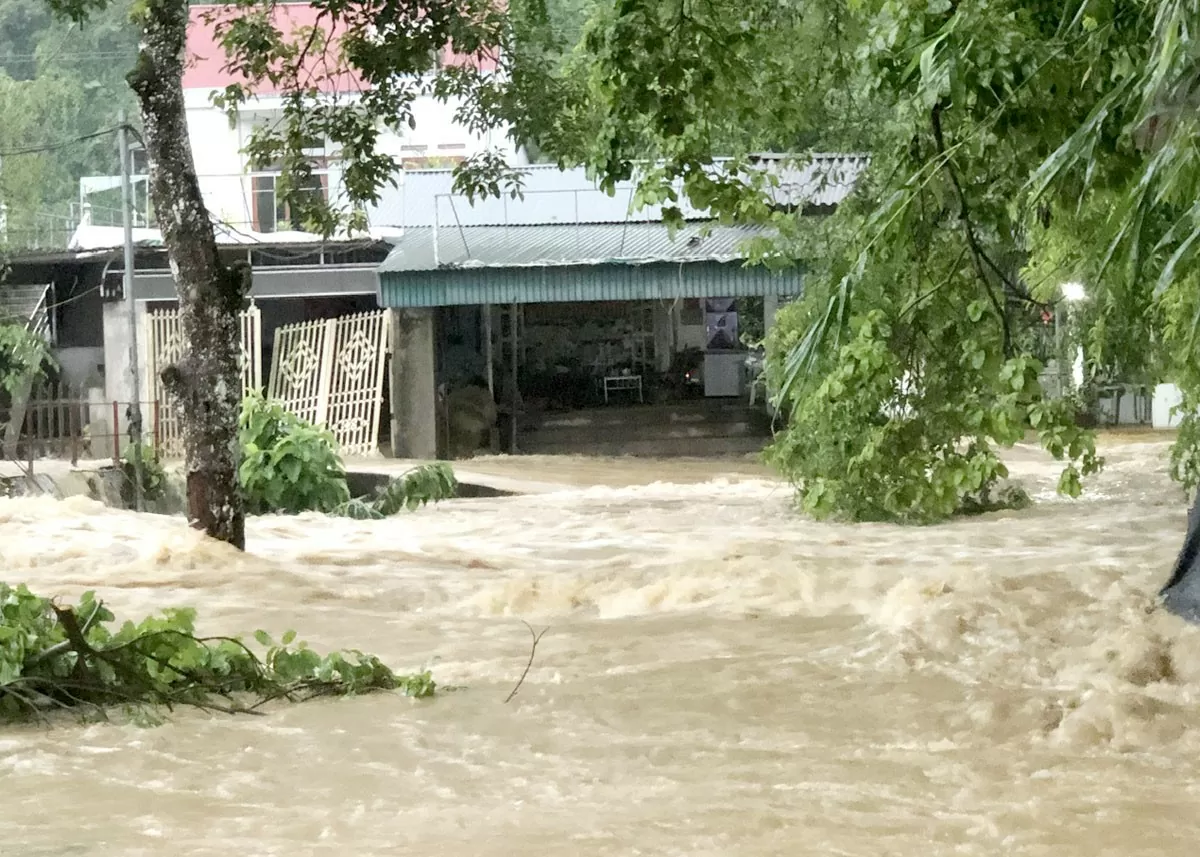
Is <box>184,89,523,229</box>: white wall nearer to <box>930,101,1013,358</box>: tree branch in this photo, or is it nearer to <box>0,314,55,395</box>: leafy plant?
<box>0,314,55,395</box>: leafy plant

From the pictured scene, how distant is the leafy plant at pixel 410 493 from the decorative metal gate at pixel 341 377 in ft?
17.0

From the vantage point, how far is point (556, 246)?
17078 millimetres

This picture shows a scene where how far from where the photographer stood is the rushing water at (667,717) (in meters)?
3.23

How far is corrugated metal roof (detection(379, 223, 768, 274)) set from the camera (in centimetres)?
1611

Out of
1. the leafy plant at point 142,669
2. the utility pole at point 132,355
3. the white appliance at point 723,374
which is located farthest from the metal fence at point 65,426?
the leafy plant at point 142,669

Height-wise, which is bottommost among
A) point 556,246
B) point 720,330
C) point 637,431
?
point 637,431

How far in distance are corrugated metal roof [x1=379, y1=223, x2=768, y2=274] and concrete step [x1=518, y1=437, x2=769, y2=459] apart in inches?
114

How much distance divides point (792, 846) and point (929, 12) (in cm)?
291

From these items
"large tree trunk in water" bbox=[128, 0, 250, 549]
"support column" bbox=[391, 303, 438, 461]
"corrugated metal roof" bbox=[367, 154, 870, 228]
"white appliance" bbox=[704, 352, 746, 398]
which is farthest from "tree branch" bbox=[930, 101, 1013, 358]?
"white appliance" bbox=[704, 352, 746, 398]

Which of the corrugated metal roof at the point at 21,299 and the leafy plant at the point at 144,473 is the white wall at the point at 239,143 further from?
the leafy plant at the point at 144,473

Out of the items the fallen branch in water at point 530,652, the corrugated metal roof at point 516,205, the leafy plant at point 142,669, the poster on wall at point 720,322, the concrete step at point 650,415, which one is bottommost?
the fallen branch in water at point 530,652

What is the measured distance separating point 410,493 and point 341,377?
616 centimetres

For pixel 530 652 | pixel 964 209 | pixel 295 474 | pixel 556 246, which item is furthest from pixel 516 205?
pixel 964 209

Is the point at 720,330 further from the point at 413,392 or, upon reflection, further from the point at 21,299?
the point at 21,299
